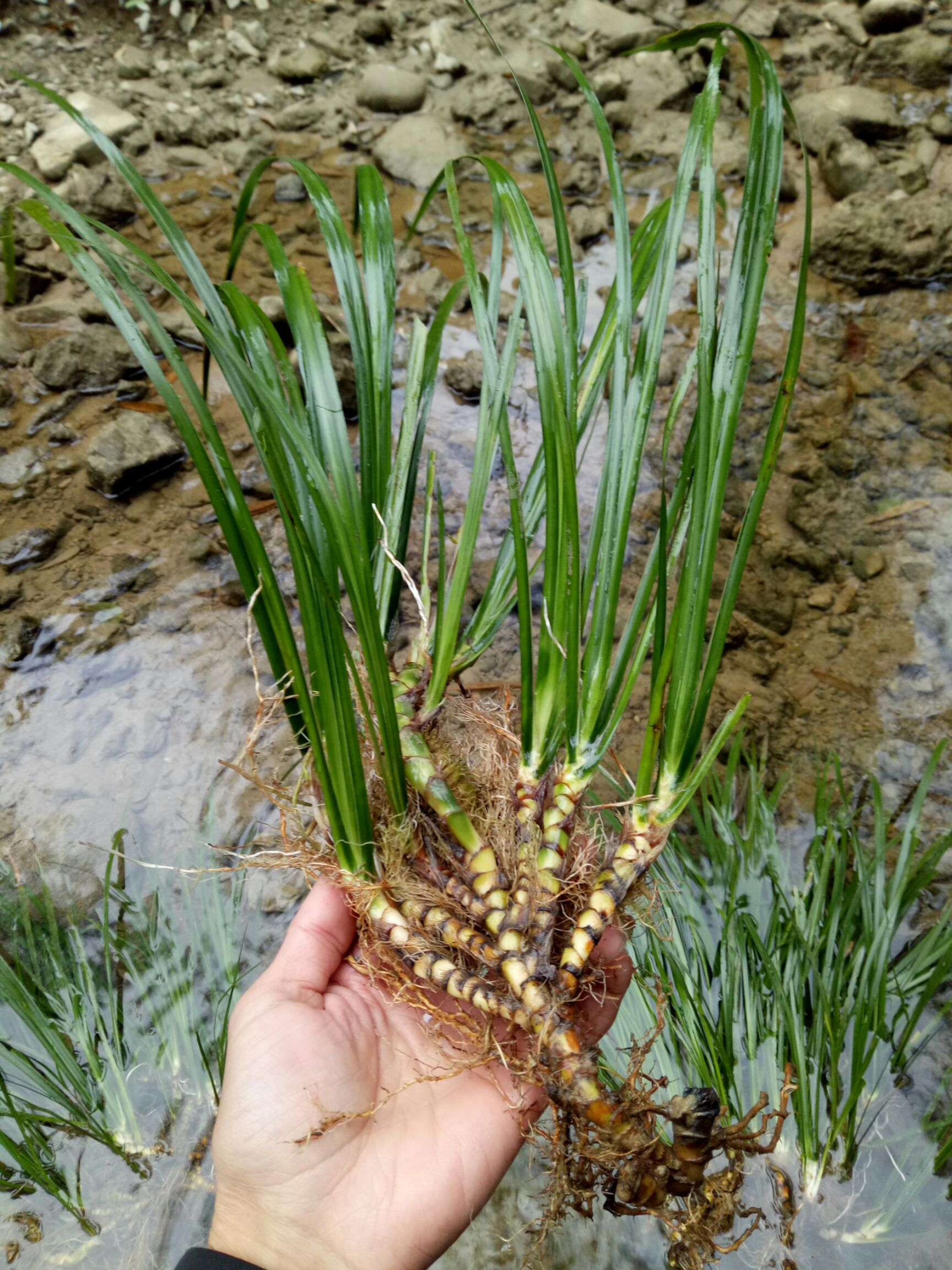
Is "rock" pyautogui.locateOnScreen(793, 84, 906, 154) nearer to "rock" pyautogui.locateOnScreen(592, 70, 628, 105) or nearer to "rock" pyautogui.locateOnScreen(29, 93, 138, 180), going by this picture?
"rock" pyautogui.locateOnScreen(592, 70, 628, 105)

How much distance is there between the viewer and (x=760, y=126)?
3.42ft

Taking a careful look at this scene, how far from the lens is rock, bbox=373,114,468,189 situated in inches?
113

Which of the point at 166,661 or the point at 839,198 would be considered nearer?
the point at 166,661

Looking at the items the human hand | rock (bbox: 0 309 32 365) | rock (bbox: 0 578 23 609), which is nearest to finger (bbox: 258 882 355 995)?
the human hand

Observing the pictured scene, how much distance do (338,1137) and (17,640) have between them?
1.26 metres

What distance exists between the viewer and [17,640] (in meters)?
1.86

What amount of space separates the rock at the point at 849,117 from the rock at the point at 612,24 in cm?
65

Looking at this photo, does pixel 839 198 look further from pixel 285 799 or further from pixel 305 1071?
pixel 305 1071

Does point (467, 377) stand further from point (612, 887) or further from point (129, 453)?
point (612, 887)

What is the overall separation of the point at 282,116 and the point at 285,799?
105 inches

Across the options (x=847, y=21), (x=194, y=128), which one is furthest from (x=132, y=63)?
(x=847, y=21)

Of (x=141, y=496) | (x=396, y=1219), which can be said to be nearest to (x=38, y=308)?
(x=141, y=496)

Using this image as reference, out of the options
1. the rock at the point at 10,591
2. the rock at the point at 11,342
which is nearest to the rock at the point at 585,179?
the rock at the point at 11,342

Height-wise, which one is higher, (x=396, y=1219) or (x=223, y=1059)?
(x=396, y=1219)
